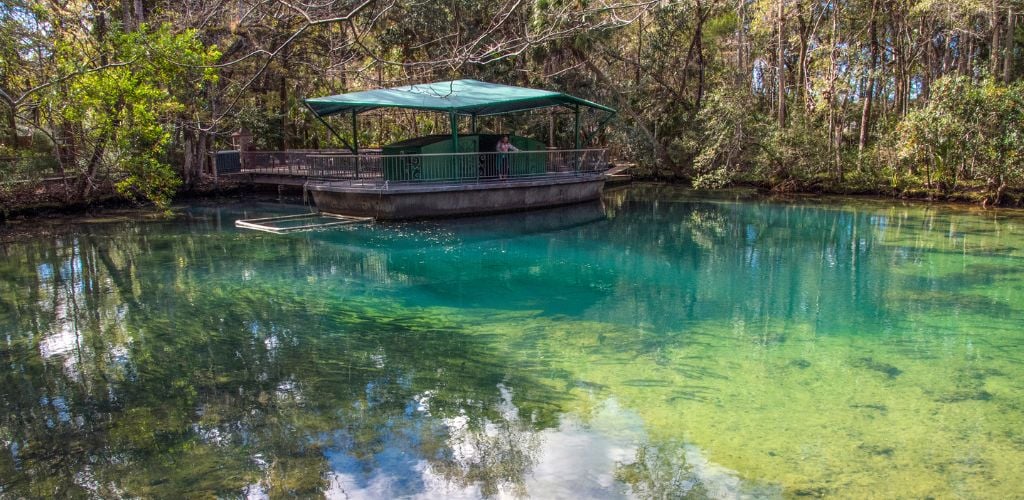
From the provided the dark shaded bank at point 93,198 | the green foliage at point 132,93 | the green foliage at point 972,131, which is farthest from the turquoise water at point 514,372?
A: the green foliage at point 972,131

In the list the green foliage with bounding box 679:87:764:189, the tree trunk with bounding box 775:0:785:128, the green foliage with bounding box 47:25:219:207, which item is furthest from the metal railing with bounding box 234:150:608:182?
the tree trunk with bounding box 775:0:785:128

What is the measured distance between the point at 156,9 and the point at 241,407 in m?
18.7

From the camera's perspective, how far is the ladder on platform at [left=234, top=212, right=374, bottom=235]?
16.2 meters

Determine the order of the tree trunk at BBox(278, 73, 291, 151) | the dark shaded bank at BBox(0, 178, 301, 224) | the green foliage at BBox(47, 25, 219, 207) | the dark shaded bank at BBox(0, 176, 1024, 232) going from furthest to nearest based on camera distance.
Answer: the tree trunk at BBox(278, 73, 291, 151), the dark shaded bank at BBox(0, 176, 1024, 232), the dark shaded bank at BBox(0, 178, 301, 224), the green foliage at BBox(47, 25, 219, 207)

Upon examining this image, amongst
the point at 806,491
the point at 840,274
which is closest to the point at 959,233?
the point at 840,274

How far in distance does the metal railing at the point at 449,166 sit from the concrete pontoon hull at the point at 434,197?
0.33 m

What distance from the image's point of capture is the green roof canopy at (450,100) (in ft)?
54.9

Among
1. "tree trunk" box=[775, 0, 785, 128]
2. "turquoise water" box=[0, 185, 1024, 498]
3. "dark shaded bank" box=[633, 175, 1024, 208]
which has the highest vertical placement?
"tree trunk" box=[775, 0, 785, 128]

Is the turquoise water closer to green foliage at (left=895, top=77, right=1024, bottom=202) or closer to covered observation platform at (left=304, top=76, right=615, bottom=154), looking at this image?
covered observation platform at (left=304, top=76, right=615, bottom=154)

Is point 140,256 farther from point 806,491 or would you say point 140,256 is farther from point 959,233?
point 959,233

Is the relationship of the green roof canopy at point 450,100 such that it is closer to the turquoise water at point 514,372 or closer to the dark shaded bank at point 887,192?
the turquoise water at point 514,372

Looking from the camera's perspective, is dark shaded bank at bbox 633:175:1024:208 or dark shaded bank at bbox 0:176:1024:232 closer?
dark shaded bank at bbox 0:176:1024:232

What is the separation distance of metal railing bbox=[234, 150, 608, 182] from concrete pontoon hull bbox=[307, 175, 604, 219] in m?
0.33

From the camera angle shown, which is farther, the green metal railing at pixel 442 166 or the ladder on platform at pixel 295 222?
the green metal railing at pixel 442 166
